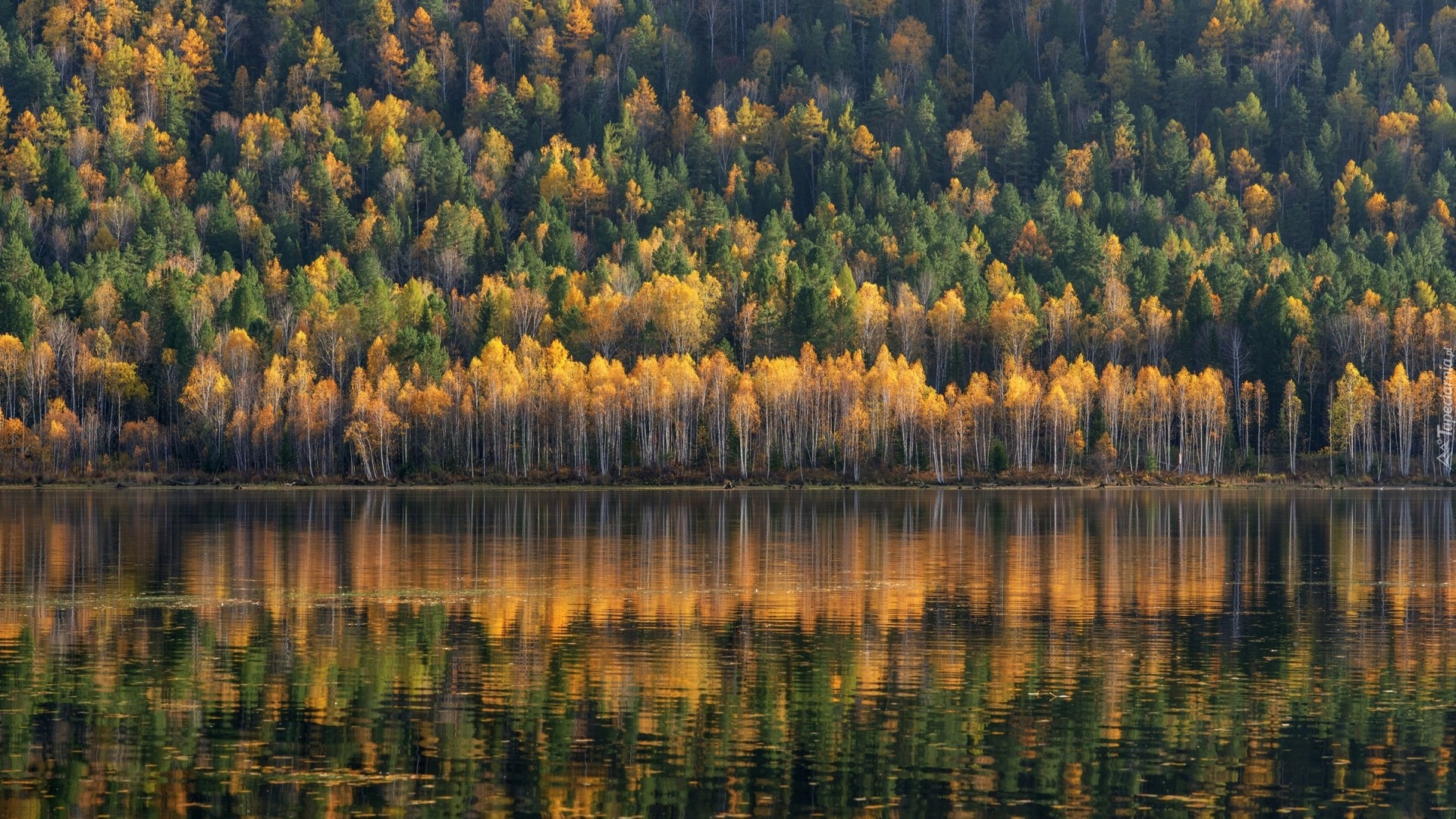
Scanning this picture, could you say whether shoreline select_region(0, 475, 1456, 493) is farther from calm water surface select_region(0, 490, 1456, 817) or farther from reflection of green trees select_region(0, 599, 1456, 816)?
reflection of green trees select_region(0, 599, 1456, 816)

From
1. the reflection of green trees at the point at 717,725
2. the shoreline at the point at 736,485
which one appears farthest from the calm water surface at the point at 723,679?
the shoreline at the point at 736,485

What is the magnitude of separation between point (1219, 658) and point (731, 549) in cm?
3633

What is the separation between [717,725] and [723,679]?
17.6 ft

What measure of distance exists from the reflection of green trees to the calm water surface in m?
0.11

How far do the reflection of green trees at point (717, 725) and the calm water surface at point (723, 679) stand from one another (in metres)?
0.11

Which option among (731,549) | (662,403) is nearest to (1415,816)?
(731,549)

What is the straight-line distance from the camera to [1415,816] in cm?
2747

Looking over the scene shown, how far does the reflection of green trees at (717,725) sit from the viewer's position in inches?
1142

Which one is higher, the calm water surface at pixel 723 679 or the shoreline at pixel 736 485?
the shoreline at pixel 736 485

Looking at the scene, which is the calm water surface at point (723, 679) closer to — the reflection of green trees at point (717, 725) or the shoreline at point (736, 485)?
the reflection of green trees at point (717, 725)

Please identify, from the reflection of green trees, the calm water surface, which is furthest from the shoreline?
the reflection of green trees

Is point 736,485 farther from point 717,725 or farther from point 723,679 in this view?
point 717,725

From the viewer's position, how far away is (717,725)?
34500 mm

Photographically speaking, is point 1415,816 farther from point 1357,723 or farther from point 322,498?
point 322,498
